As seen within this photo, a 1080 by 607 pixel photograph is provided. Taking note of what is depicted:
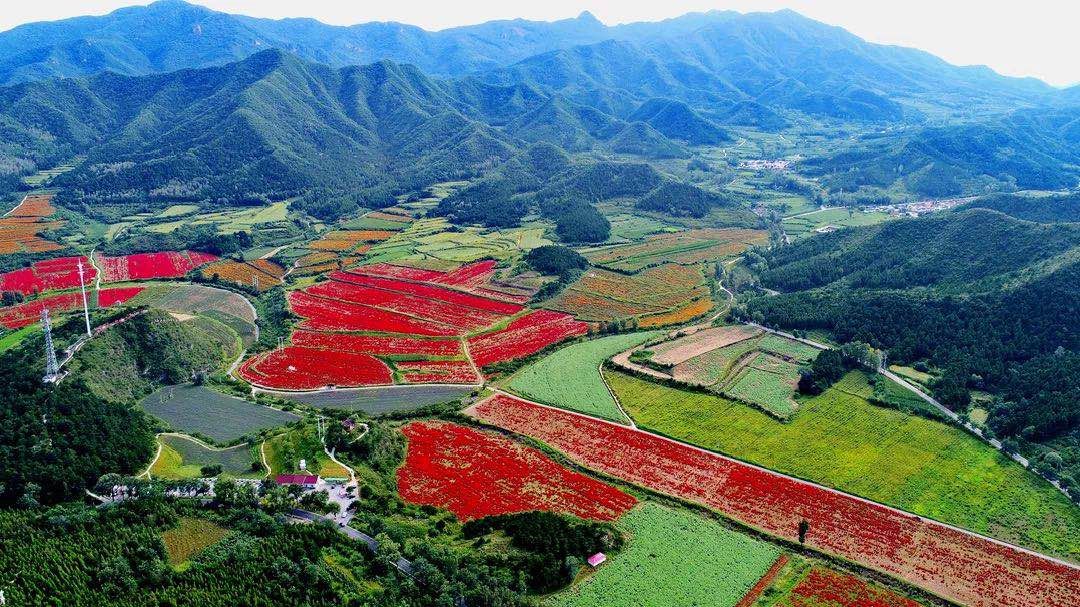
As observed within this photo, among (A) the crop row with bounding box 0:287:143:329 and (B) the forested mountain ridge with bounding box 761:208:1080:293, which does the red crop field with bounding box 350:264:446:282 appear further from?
(B) the forested mountain ridge with bounding box 761:208:1080:293

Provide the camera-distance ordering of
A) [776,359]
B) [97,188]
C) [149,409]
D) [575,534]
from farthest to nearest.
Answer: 1. [97,188]
2. [776,359]
3. [149,409]
4. [575,534]

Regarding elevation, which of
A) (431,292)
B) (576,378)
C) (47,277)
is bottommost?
(431,292)

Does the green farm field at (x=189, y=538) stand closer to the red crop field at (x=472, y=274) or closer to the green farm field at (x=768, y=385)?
the green farm field at (x=768, y=385)

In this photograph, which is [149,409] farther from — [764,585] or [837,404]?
[837,404]

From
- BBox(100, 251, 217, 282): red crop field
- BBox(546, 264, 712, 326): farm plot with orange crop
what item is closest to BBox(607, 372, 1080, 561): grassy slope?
BBox(546, 264, 712, 326): farm plot with orange crop

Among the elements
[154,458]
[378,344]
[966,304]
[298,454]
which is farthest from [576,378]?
[966,304]

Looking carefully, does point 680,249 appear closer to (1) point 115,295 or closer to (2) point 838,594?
(1) point 115,295

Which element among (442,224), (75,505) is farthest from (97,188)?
(75,505)
